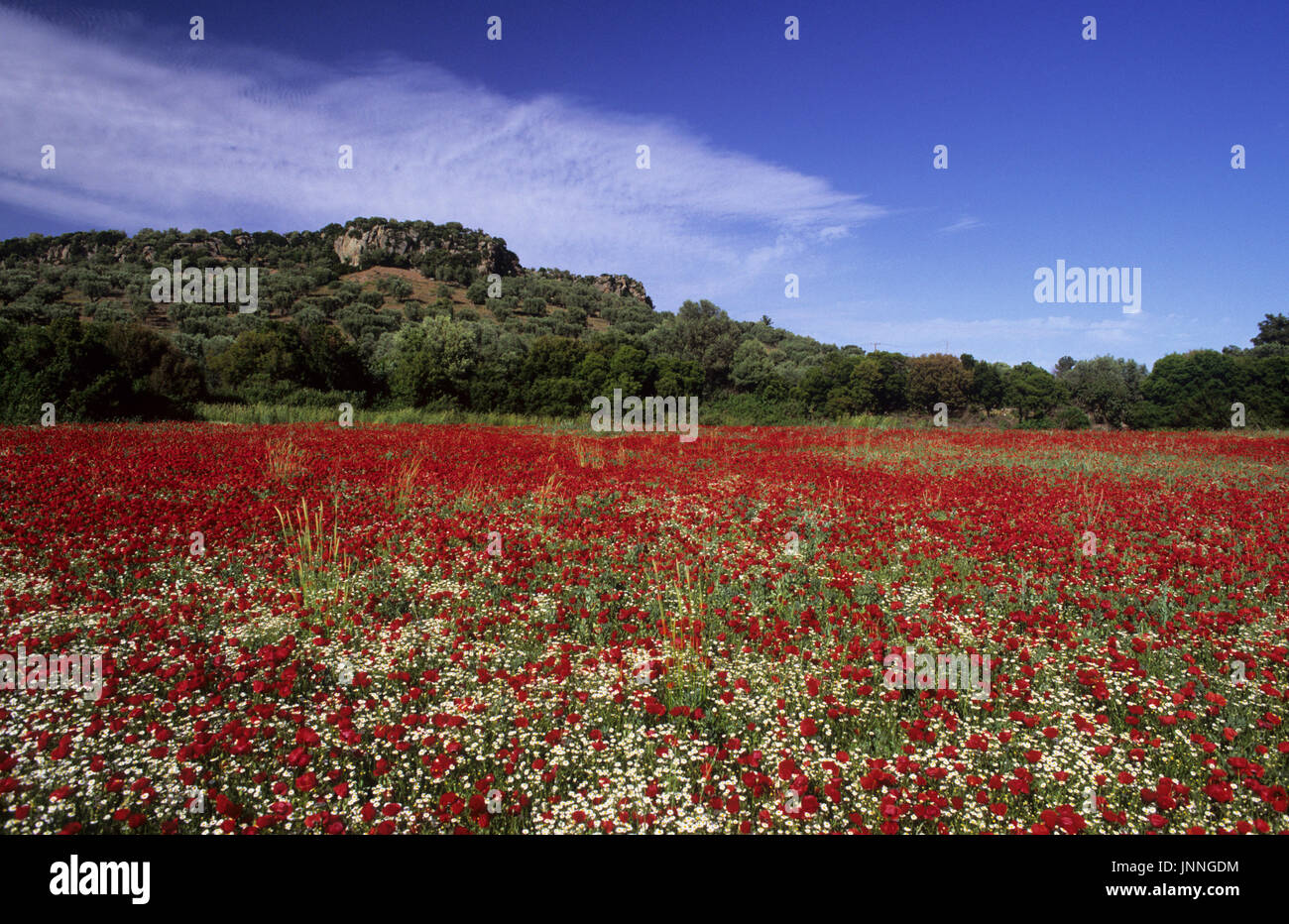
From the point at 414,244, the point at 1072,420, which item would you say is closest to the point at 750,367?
the point at 1072,420

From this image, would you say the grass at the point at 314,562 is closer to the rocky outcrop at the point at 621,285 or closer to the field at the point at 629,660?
the field at the point at 629,660

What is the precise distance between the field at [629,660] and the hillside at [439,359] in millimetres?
20486

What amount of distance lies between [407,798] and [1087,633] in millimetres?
5672

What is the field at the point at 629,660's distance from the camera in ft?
10.2

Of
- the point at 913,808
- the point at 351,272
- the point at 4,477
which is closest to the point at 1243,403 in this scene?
the point at 913,808

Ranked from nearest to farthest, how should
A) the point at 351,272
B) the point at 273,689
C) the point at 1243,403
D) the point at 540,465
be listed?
1. the point at 273,689
2. the point at 540,465
3. the point at 1243,403
4. the point at 351,272

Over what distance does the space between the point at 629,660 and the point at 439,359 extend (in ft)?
112

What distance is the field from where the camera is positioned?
3100 mm

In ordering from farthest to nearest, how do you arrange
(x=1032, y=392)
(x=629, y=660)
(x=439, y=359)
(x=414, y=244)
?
(x=414, y=244), (x=1032, y=392), (x=439, y=359), (x=629, y=660)

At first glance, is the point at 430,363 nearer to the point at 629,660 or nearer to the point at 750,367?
the point at 750,367

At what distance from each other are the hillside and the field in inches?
807

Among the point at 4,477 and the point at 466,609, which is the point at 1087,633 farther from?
the point at 4,477

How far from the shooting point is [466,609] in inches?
223

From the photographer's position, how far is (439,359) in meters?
35.7
